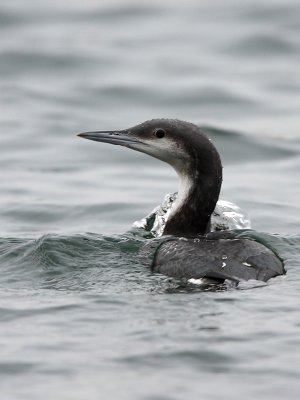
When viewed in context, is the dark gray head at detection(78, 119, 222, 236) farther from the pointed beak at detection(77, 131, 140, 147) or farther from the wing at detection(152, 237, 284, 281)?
the wing at detection(152, 237, 284, 281)

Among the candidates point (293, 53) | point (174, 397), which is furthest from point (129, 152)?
point (174, 397)

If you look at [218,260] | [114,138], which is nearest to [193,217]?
[114,138]

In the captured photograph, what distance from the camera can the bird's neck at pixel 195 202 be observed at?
29.1ft

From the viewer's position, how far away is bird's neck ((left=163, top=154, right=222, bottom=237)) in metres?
8.88

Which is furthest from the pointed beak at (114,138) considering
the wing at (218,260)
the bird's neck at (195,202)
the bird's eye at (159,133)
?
the wing at (218,260)

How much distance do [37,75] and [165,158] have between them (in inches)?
339

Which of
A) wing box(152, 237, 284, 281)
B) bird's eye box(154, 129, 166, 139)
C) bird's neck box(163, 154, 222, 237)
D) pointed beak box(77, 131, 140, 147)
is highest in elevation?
bird's eye box(154, 129, 166, 139)

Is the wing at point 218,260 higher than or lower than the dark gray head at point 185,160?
lower

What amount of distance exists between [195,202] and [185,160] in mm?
334

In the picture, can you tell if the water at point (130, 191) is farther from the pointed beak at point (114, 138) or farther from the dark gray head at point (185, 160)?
the pointed beak at point (114, 138)

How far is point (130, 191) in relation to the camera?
1238 cm

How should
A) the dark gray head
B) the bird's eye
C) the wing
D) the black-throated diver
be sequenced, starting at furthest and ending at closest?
the bird's eye, the dark gray head, the black-throated diver, the wing

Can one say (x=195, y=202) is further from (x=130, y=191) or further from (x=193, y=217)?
(x=130, y=191)

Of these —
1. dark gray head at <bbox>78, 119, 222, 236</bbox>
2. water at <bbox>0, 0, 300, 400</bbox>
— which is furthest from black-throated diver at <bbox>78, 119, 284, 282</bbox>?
water at <bbox>0, 0, 300, 400</bbox>
